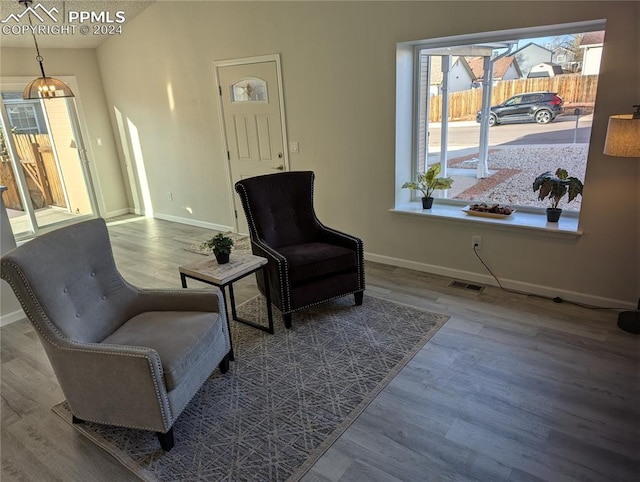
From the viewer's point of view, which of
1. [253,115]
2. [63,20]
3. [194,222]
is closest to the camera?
[253,115]

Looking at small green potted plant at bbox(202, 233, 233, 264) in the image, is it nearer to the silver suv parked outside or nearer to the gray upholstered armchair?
the gray upholstered armchair

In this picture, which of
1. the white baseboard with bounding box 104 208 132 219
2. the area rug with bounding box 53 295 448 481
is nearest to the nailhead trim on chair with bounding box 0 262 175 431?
the area rug with bounding box 53 295 448 481

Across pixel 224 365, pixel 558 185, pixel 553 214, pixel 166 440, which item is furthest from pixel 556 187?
pixel 166 440

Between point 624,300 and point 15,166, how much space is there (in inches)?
267

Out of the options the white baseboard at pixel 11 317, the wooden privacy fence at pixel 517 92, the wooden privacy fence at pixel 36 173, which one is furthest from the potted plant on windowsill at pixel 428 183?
the wooden privacy fence at pixel 36 173

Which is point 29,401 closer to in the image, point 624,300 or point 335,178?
point 335,178

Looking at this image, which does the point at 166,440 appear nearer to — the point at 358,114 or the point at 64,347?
the point at 64,347

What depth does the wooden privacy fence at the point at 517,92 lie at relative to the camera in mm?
3023

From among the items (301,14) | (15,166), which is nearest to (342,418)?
(301,14)

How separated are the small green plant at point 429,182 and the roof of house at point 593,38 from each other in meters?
1.35

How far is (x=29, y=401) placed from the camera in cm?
243

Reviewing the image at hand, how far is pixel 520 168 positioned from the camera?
11.4 feet

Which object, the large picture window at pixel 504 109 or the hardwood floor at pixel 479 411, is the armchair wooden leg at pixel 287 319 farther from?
the large picture window at pixel 504 109
